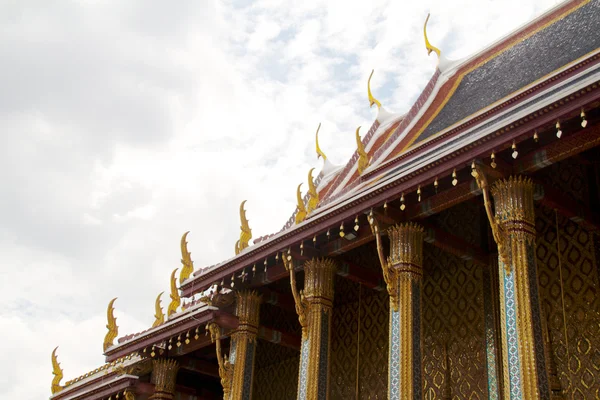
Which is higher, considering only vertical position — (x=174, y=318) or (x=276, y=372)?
(x=174, y=318)

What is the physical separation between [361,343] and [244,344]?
170 cm

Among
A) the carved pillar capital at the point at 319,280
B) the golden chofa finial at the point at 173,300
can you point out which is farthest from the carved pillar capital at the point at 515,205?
the golden chofa finial at the point at 173,300

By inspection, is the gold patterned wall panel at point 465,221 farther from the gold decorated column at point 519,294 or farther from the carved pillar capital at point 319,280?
the gold decorated column at point 519,294

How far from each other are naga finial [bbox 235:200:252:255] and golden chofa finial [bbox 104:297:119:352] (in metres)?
4.17

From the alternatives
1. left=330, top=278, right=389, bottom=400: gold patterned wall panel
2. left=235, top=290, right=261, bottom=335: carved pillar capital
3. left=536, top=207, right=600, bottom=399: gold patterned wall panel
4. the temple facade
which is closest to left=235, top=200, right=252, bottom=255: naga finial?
the temple facade

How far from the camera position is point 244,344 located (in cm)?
1127

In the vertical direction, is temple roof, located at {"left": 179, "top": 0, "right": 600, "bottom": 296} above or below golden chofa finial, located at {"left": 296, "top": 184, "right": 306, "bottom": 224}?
above

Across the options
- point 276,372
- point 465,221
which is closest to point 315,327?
point 465,221

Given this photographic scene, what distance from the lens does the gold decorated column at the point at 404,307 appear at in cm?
845

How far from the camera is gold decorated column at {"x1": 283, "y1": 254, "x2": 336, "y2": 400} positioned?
31.7ft

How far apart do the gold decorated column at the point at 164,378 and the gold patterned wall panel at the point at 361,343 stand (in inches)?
125

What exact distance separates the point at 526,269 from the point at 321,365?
10.2 feet

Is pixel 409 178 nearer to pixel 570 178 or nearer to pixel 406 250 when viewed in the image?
pixel 406 250

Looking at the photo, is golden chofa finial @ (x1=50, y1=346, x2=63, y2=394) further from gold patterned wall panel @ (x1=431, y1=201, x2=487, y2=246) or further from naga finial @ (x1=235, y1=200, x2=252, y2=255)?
Result: gold patterned wall panel @ (x1=431, y1=201, x2=487, y2=246)
